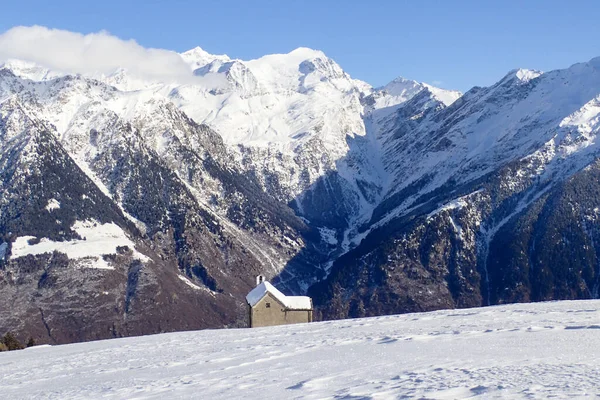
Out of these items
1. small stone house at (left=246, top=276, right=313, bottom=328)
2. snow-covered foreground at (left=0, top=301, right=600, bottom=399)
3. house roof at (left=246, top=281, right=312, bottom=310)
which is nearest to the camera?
snow-covered foreground at (left=0, top=301, right=600, bottom=399)

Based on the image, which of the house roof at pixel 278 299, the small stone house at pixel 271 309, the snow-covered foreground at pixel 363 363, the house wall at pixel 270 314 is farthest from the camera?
the house roof at pixel 278 299

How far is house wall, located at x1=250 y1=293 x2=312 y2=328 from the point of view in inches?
5089

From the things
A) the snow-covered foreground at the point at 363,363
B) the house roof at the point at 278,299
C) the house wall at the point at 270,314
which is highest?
the house roof at the point at 278,299

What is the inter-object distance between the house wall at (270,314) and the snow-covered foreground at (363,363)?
60611mm

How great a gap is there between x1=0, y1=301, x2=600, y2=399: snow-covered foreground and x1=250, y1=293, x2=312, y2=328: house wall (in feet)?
199

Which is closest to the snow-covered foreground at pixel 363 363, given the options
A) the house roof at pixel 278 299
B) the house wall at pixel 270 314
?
the house wall at pixel 270 314

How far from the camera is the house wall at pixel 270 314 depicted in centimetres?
12925

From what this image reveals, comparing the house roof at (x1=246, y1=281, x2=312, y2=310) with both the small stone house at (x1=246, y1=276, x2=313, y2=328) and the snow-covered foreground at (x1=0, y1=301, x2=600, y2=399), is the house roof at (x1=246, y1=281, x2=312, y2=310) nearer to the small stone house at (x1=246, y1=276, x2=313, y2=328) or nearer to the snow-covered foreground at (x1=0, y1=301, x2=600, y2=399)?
the small stone house at (x1=246, y1=276, x2=313, y2=328)

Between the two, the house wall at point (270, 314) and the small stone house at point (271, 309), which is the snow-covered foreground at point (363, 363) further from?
the small stone house at point (271, 309)

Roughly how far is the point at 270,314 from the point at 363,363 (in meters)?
87.2

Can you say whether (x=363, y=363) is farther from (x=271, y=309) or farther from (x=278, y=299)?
(x=271, y=309)

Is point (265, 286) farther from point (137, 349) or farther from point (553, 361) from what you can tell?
point (553, 361)

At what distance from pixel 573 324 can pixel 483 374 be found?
17.6 meters

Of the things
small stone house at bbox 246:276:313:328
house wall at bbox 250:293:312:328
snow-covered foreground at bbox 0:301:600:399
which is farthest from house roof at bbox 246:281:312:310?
snow-covered foreground at bbox 0:301:600:399
